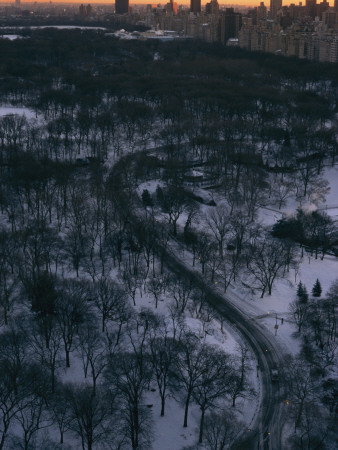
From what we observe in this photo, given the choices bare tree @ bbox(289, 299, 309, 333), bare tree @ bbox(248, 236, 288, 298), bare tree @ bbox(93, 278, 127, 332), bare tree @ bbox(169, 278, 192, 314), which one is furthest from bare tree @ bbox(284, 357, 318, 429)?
bare tree @ bbox(93, 278, 127, 332)

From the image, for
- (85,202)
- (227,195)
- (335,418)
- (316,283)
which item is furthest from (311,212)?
(335,418)

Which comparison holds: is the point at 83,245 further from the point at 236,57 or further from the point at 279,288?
the point at 236,57

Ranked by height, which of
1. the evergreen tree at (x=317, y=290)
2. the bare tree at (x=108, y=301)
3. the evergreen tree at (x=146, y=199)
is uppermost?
the evergreen tree at (x=146, y=199)

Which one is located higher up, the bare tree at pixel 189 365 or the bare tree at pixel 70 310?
the bare tree at pixel 70 310

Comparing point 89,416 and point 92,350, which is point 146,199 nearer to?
point 92,350

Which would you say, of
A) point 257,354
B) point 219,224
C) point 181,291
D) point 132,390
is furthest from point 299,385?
point 219,224

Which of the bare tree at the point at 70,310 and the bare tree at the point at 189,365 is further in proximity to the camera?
the bare tree at the point at 70,310

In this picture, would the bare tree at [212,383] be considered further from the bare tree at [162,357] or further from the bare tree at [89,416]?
the bare tree at [89,416]

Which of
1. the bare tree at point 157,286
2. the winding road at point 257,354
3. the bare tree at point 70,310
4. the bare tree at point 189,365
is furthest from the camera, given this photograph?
the bare tree at point 157,286

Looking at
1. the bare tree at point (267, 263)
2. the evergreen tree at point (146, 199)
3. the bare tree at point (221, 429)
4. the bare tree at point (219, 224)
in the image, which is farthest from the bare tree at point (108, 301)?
the evergreen tree at point (146, 199)

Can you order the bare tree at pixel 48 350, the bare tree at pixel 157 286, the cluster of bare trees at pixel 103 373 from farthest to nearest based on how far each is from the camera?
the bare tree at pixel 157 286 → the bare tree at pixel 48 350 → the cluster of bare trees at pixel 103 373

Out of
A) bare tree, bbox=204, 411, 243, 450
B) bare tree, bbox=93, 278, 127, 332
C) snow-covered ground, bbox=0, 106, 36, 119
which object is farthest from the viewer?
snow-covered ground, bbox=0, 106, 36, 119

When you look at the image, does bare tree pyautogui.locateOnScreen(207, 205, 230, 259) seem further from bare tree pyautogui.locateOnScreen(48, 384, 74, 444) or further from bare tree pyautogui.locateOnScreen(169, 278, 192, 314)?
bare tree pyautogui.locateOnScreen(48, 384, 74, 444)
